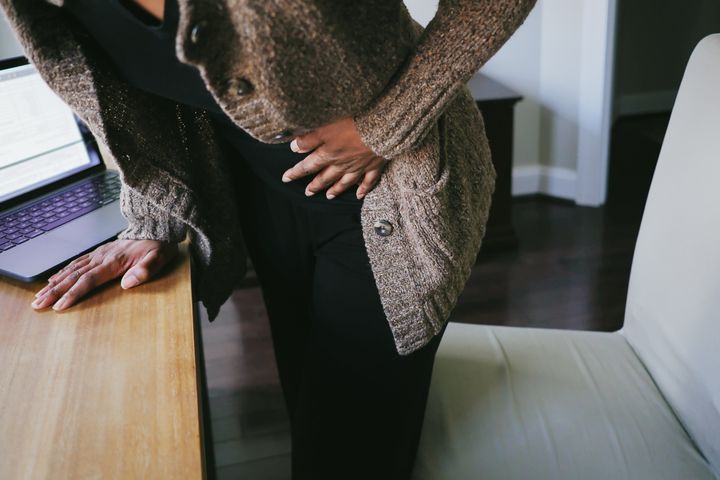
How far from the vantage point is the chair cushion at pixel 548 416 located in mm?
895

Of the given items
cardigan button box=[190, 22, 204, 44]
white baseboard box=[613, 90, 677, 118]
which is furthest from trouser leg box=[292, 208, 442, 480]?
white baseboard box=[613, 90, 677, 118]

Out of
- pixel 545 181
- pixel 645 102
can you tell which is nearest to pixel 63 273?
pixel 545 181

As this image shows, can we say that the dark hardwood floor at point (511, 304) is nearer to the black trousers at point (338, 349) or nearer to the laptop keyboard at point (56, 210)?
the black trousers at point (338, 349)

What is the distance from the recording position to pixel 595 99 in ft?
8.21

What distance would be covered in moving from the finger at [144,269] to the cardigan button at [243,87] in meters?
0.31

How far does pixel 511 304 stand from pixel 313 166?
1.47m

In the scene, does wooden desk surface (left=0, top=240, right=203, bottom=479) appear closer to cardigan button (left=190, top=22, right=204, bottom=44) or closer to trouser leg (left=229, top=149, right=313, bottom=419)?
trouser leg (left=229, top=149, right=313, bottom=419)

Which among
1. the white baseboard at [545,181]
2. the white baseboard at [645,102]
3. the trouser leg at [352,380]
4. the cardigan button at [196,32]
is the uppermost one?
the cardigan button at [196,32]

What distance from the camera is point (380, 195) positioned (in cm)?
79

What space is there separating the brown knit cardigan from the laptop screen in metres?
0.24

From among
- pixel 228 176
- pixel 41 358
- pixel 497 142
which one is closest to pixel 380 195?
pixel 228 176

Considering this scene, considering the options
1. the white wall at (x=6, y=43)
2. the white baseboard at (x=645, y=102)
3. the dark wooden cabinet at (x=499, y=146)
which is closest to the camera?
the white wall at (x=6, y=43)

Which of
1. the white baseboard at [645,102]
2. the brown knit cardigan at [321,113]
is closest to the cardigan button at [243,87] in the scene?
the brown knit cardigan at [321,113]

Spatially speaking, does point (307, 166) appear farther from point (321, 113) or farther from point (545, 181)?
point (545, 181)
